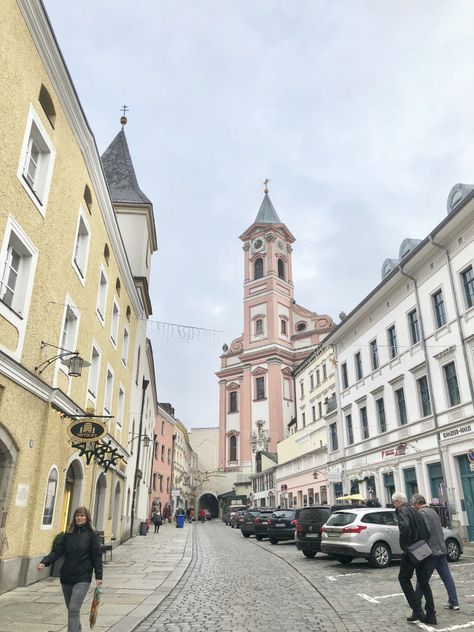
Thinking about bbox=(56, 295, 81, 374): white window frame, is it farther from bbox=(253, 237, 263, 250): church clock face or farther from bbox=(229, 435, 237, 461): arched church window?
bbox=(253, 237, 263, 250): church clock face

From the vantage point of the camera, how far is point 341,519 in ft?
46.0

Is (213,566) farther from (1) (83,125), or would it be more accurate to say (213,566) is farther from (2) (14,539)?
(1) (83,125)

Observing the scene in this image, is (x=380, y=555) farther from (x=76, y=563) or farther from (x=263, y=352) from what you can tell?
(x=263, y=352)

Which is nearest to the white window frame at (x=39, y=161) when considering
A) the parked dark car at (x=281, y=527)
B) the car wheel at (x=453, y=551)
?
the car wheel at (x=453, y=551)

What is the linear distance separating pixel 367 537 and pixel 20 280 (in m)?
10.2

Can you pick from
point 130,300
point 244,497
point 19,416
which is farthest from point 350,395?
point 244,497

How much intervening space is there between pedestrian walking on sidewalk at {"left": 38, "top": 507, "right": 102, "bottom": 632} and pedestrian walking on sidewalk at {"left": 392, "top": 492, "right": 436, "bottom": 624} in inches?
164

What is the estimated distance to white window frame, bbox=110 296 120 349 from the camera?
764 inches

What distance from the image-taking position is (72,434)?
470 inches

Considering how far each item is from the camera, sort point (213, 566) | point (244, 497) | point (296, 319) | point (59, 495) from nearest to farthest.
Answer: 1. point (59, 495)
2. point (213, 566)
3. point (244, 497)
4. point (296, 319)

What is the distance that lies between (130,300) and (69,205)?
34.4 ft

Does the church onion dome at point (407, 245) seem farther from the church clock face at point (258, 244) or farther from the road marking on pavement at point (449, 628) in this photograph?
the church clock face at point (258, 244)

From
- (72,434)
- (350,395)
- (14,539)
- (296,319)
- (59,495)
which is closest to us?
(14,539)

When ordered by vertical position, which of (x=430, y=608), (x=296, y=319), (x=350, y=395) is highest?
(x=296, y=319)
